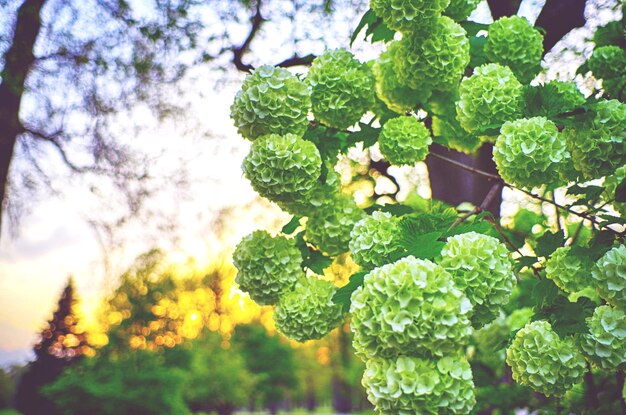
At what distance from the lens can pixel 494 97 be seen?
86.7 inches

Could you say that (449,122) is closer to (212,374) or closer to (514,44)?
(514,44)

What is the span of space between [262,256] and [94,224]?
7692 mm

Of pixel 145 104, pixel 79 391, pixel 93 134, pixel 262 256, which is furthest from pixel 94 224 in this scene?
pixel 79 391

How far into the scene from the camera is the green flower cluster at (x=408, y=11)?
2189 mm

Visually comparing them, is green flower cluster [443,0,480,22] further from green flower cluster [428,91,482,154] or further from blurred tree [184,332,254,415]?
blurred tree [184,332,254,415]

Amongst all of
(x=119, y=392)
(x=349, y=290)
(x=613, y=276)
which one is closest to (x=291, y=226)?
(x=349, y=290)

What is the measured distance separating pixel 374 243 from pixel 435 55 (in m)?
0.88

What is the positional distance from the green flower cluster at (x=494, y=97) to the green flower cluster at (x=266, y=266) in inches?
36.5

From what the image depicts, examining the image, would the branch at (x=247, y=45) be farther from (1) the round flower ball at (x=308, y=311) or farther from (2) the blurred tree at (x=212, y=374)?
(2) the blurred tree at (x=212, y=374)

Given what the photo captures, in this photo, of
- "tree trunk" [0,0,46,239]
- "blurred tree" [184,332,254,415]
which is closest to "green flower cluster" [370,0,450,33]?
"tree trunk" [0,0,46,239]

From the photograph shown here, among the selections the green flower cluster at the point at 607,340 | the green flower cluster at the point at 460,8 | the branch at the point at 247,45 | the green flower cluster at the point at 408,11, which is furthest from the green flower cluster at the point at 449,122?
the branch at the point at 247,45

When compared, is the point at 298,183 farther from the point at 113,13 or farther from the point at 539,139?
the point at 113,13

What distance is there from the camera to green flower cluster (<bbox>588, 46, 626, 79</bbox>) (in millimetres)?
2883

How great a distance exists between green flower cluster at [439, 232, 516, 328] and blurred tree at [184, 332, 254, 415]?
32180 millimetres
